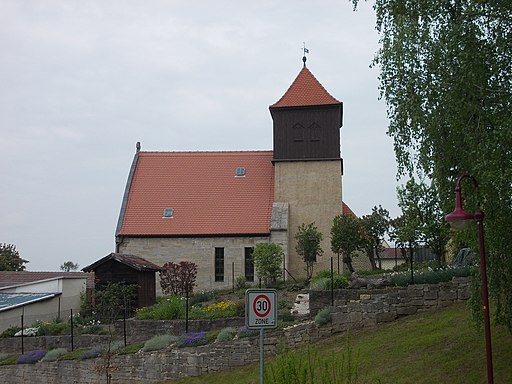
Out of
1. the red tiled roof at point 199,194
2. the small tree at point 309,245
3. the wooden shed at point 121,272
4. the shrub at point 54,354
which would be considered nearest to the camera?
the shrub at point 54,354

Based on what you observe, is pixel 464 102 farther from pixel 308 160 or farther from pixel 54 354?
pixel 308 160

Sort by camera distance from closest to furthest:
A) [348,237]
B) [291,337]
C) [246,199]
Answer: [291,337] < [348,237] < [246,199]

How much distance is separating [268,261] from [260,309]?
81.0 feet

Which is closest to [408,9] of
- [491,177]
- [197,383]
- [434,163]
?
[434,163]

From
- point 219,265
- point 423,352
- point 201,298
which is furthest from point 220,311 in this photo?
point 219,265

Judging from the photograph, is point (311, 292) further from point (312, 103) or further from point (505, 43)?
point (312, 103)

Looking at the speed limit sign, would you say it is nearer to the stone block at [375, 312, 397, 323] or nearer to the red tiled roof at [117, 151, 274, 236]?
the stone block at [375, 312, 397, 323]

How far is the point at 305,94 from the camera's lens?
3997 centimetres

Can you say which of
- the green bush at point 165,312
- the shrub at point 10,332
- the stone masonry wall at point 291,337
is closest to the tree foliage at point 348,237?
the green bush at point 165,312

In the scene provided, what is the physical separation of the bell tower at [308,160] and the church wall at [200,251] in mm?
3030

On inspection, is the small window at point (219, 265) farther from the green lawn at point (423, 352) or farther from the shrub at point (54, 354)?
the green lawn at point (423, 352)

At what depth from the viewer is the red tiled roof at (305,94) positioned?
39.2 m

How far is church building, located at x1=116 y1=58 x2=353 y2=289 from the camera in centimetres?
3728

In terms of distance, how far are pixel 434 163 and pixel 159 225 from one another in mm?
27444
